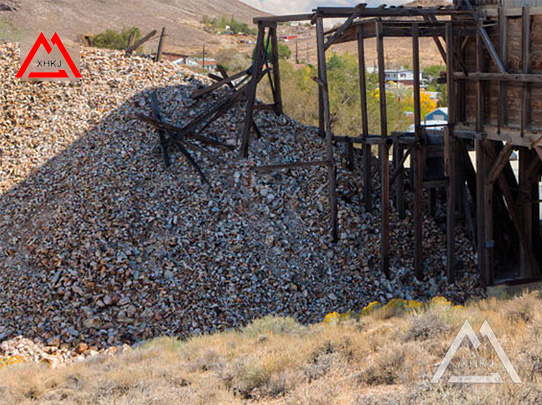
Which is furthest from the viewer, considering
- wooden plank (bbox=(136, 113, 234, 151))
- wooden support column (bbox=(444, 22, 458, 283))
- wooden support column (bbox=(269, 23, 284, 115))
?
wooden support column (bbox=(269, 23, 284, 115))

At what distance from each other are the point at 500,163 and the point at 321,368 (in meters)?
6.46

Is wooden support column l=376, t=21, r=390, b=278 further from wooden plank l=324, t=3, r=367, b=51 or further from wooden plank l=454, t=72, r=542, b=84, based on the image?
wooden plank l=454, t=72, r=542, b=84

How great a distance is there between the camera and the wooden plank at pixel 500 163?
11664mm

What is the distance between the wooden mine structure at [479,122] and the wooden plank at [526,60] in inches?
0.7

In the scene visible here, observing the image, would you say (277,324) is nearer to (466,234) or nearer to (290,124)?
(466,234)

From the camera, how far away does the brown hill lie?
221 ft

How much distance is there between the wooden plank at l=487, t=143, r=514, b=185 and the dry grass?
3182mm

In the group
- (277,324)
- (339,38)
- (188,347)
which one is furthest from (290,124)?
(188,347)

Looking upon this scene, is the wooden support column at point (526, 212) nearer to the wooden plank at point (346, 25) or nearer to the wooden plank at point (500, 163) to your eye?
the wooden plank at point (500, 163)

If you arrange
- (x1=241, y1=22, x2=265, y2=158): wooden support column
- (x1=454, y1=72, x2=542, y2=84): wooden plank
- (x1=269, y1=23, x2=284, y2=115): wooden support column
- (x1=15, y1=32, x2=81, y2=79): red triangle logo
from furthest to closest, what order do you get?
(x1=15, y1=32, x2=81, y2=79): red triangle logo, (x1=269, y1=23, x2=284, y2=115): wooden support column, (x1=241, y1=22, x2=265, y2=158): wooden support column, (x1=454, y1=72, x2=542, y2=84): wooden plank

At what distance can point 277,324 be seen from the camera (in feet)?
34.1

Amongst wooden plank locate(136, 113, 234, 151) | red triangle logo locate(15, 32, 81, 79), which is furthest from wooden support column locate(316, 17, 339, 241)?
red triangle logo locate(15, 32, 81, 79)

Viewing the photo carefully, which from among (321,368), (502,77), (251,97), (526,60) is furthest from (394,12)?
(321,368)

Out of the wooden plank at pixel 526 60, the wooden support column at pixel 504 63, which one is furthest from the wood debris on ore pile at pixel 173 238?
the wooden plank at pixel 526 60
